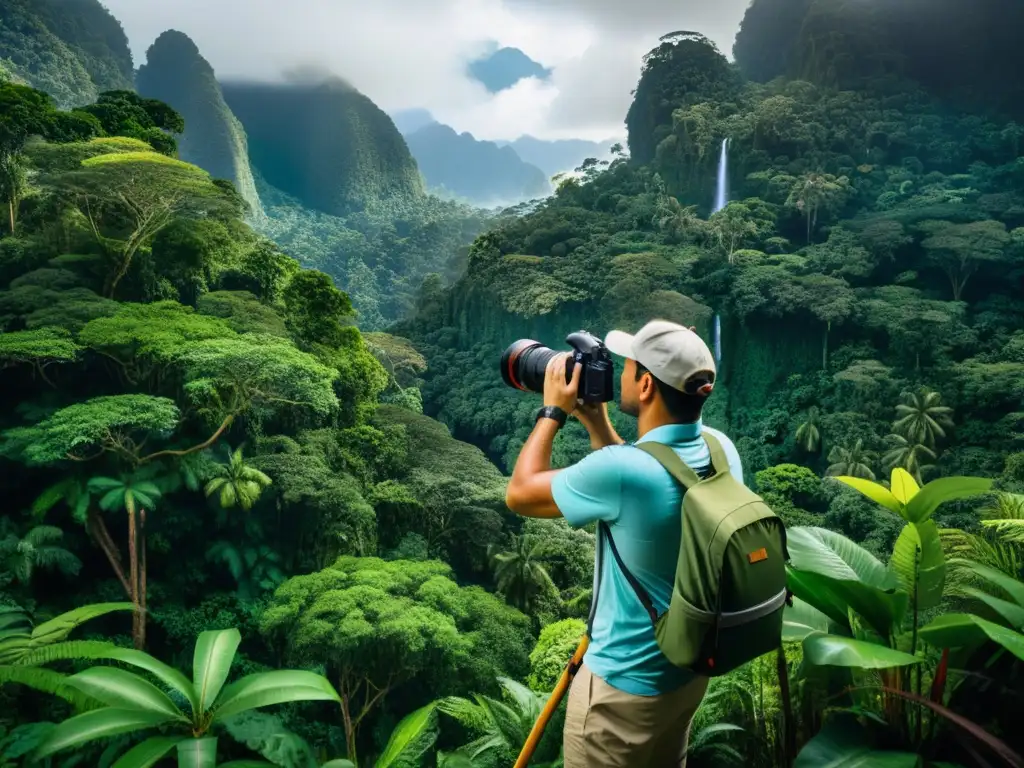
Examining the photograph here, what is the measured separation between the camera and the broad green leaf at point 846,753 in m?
1.02

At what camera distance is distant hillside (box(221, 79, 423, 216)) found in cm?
3778

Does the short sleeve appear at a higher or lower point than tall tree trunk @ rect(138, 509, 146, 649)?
higher

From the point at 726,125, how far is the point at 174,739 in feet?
73.0

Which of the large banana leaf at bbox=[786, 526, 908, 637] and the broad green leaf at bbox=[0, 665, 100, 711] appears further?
the broad green leaf at bbox=[0, 665, 100, 711]

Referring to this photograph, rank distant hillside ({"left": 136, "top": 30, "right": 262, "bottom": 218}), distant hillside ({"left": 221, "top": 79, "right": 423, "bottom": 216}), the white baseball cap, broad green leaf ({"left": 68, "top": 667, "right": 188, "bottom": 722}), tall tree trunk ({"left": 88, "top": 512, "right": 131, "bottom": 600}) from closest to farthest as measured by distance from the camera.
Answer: the white baseball cap < broad green leaf ({"left": 68, "top": 667, "right": 188, "bottom": 722}) < tall tree trunk ({"left": 88, "top": 512, "right": 131, "bottom": 600}) < distant hillside ({"left": 136, "top": 30, "right": 262, "bottom": 218}) < distant hillside ({"left": 221, "top": 79, "right": 423, "bottom": 216})

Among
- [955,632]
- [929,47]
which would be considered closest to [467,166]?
[929,47]

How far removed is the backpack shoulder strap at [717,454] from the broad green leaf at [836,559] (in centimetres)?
53

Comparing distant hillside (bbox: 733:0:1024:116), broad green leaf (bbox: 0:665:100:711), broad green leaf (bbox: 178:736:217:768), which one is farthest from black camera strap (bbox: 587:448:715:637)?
distant hillside (bbox: 733:0:1024:116)

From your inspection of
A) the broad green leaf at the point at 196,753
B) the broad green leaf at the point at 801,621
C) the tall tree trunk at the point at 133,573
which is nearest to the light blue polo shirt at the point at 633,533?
the broad green leaf at the point at 801,621

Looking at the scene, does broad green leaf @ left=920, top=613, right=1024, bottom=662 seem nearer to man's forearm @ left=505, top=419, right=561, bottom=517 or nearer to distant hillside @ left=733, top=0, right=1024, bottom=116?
man's forearm @ left=505, top=419, right=561, bottom=517

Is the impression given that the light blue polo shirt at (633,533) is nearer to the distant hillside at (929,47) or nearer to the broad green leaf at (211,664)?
the broad green leaf at (211,664)

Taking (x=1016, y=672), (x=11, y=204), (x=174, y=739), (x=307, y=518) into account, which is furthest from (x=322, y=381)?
(x=1016, y=672)

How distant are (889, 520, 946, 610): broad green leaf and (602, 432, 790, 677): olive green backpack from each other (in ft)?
1.76

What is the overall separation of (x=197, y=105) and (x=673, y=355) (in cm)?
3535
